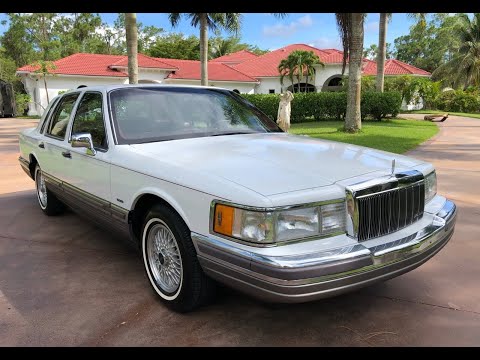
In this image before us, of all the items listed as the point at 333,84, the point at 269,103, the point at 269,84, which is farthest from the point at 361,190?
the point at 333,84

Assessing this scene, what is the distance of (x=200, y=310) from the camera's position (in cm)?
327

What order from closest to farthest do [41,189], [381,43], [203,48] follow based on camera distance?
[41,189] < [203,48] < [381,43]

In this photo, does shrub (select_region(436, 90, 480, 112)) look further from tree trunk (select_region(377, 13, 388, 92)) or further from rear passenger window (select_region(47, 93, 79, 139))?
rear passenger window (select_region(47, 93, 79, 139))

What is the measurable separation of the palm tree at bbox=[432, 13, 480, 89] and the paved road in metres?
44.2

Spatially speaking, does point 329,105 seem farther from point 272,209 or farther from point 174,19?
point 272,209

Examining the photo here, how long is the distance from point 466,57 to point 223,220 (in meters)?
47.0

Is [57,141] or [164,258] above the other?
[57,141]

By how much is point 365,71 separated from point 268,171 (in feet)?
122

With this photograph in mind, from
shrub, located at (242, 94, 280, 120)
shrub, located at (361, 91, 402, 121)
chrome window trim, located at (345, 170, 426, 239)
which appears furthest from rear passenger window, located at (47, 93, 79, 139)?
shrub, located at (242, 94, 280, 120)

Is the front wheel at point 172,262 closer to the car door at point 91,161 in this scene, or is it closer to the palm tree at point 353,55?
the car door at point 91,161

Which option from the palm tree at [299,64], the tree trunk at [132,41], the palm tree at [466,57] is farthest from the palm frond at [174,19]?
the palm tree at [466,57]

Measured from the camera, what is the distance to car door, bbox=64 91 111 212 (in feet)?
12.6

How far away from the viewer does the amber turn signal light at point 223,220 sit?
2635 millimetres

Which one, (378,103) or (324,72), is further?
(324,72)
